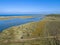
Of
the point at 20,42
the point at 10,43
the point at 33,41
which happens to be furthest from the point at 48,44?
the point at 10,43

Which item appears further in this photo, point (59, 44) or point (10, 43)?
point (59, 44)

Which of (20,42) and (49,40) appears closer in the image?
(20,42)

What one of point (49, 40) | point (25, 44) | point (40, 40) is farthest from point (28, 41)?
point (49, 40)

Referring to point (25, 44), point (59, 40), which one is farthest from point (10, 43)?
point (59, 40)

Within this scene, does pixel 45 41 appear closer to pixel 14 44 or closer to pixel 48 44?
pixel 48 44

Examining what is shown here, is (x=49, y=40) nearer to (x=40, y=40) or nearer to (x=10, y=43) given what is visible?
(x=40, y=40)

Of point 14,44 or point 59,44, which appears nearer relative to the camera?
point 14,44

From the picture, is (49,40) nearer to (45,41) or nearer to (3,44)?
(45,41)
